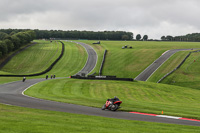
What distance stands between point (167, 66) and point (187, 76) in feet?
36.6

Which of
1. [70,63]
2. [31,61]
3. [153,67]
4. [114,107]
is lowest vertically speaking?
[70,63]

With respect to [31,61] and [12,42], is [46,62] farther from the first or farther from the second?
[12,42]

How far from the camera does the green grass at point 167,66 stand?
234 ft

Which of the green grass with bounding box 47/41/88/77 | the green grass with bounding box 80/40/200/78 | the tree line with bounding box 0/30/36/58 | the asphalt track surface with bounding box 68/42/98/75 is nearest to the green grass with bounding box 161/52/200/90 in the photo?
the green grass with bounding box 80/40/200/78

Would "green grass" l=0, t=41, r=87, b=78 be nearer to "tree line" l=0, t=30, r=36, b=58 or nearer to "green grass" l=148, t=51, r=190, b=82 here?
"tree line" l=0, t=30, r=36, b=58

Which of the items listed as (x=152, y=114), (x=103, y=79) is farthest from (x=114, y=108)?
(x=103, y=79)

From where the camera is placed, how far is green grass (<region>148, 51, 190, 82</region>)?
71.2 metres

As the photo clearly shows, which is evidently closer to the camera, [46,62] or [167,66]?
[167,66]

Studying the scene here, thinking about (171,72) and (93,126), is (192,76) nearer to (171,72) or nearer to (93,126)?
(171,72)

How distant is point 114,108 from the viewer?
21766 millimetres

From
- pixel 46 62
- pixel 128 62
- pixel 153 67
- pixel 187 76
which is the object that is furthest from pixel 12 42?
pixel 187 76

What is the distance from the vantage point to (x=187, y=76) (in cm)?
6838

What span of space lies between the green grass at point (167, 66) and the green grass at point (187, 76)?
2.76m

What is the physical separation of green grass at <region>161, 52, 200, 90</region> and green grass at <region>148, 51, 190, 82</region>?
276cm
